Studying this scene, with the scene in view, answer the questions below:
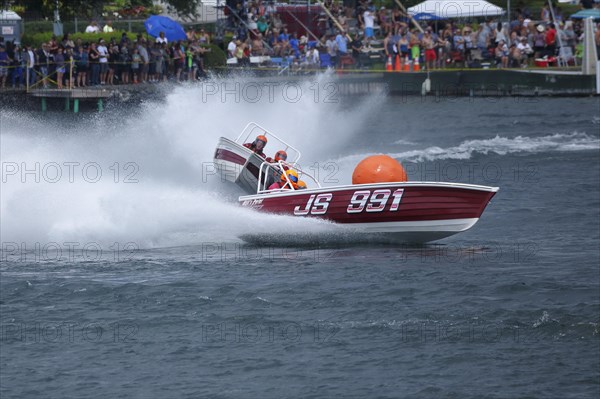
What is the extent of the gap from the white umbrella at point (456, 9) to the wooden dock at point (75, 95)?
17245 millimetres

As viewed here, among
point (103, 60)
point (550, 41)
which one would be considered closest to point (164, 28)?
point (103, 60)

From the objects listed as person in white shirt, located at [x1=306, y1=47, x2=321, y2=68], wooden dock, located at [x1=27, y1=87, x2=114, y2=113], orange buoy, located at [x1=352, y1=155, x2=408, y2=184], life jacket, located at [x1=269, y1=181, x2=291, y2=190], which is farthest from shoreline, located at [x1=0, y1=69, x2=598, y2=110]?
orange buoy, located at [x1=352, y1=155, x2=408, y2=184]

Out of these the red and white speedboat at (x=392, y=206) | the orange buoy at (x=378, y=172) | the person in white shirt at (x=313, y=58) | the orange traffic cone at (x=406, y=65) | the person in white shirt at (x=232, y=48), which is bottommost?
the red and white speedboat at (x=392, y=206)

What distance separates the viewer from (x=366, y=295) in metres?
15.7

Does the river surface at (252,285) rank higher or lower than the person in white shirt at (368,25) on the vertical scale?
lower

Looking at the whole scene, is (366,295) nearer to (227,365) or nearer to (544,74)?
(227,365)

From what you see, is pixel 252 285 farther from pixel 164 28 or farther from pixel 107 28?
pixel 107 28

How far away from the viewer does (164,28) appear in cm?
4131

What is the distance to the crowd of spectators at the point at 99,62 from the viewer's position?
1339 inches

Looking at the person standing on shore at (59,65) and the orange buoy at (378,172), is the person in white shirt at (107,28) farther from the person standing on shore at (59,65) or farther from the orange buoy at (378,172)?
the orange buoy at (378,172)

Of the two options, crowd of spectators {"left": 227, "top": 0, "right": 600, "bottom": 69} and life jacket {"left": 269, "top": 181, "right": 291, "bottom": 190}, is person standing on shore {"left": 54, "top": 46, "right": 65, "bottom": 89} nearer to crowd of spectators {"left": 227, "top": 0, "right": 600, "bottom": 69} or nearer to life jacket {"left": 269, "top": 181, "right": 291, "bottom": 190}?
crowd of spectators {"left": 227, "top": 0, "right": 600, "bottom": 69}

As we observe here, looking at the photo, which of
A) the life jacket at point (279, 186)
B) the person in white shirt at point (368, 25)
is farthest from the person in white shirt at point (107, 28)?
the life jacket at point (279, 186)

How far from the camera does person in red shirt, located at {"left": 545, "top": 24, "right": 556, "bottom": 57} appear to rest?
4375 cm

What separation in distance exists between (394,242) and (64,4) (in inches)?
899
